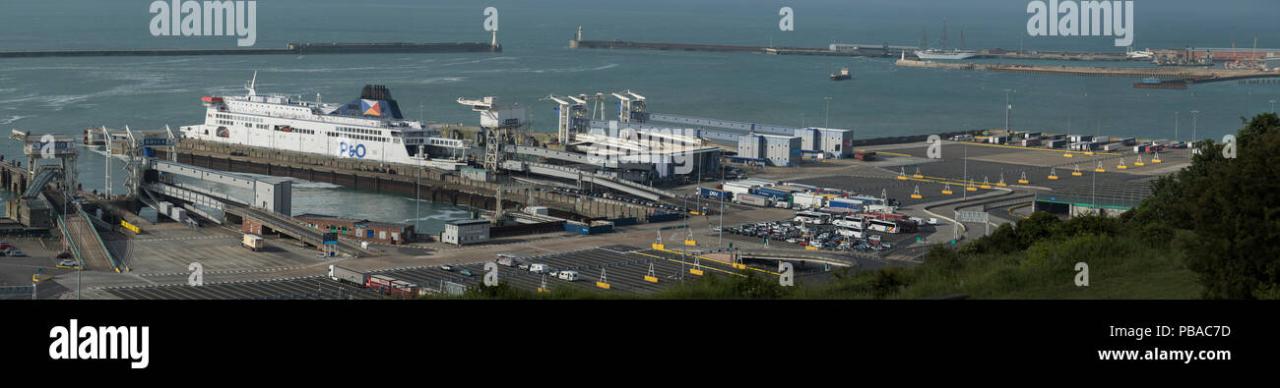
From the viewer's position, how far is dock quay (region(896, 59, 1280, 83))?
52.3m

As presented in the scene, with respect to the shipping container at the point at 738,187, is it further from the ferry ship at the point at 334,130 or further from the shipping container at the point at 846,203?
the ferry ship at the point at 334,130

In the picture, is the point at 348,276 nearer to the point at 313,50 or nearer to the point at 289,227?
the point at 289,227

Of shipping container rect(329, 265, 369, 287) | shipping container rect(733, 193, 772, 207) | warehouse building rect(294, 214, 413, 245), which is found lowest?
shipping container rect(329, 265, 369, 287)

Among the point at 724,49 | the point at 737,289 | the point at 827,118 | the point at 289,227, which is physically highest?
the point at 724,49

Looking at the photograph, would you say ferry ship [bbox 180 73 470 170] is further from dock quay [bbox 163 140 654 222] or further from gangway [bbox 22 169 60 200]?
gangway [bbox 22 169 60 200]

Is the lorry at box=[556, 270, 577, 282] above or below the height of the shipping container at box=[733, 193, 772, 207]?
below

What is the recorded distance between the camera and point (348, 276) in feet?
46.5

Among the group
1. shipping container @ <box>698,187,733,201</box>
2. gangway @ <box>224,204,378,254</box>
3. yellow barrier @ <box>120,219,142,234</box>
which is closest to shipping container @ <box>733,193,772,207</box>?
shipping container @ <box>698,187,733,201</box>

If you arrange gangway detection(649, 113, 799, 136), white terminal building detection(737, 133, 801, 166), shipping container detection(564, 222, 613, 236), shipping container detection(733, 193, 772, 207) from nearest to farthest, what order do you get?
shipping container detection(564, 222, 613, 236) < shipping container detection(733, 193, 772, 207) < white terminal building detection(737, 133, 801, 166) < gangway detection(649, 113, 799, 136)

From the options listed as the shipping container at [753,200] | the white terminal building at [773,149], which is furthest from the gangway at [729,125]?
the shipping container at [753,200]

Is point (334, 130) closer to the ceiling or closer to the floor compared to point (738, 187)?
closer to the ceiling

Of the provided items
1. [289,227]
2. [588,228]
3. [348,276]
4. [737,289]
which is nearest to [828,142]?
[588,228]

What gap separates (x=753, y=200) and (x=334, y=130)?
10191mm

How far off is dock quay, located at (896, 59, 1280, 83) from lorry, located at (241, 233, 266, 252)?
1638 inches
